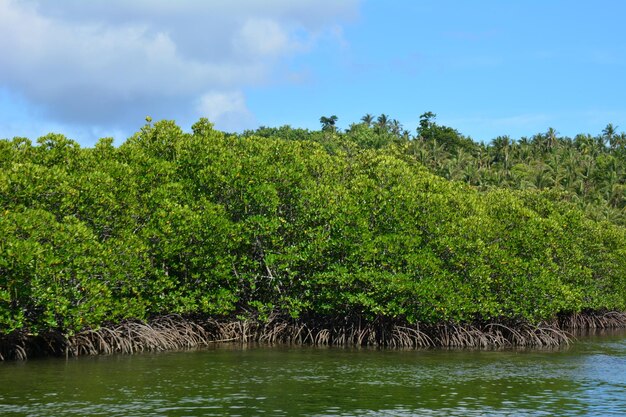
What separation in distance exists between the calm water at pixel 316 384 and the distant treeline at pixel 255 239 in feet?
7.13

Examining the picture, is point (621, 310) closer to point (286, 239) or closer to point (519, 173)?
point (286, 239)

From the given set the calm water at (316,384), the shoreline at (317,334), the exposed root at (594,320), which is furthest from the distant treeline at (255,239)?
the exposed root at (594,320)

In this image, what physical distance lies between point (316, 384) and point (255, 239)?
11204 mm

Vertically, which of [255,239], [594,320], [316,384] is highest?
[255,239]

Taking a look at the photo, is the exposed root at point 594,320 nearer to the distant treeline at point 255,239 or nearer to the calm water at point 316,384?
the distant treeline at point 255,239

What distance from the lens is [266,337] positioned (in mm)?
33188

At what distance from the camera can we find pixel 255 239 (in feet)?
105

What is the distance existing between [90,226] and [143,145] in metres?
7.59

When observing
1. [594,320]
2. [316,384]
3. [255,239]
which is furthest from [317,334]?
[594,320]

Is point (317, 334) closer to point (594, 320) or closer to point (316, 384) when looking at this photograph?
point (316, 384)

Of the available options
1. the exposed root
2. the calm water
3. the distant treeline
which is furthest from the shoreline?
the exposed root

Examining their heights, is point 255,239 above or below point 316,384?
above

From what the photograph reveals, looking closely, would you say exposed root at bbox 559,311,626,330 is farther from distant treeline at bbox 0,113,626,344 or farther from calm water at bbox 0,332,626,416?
calm water at bbox 0,332,626,416

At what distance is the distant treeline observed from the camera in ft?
83.1
